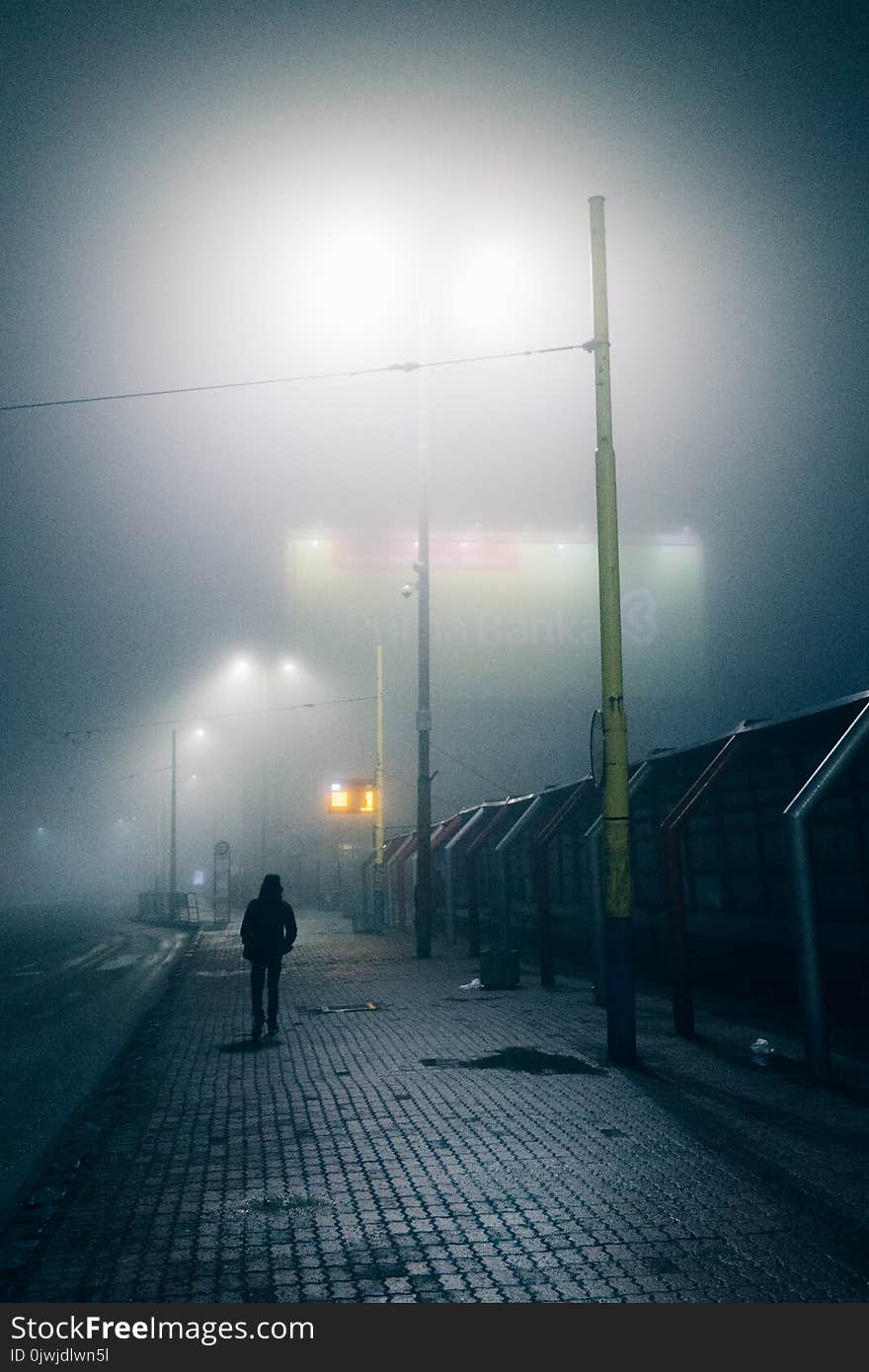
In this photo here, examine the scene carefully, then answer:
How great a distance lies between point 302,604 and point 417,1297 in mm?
47245

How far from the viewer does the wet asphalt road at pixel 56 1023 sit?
23.8 ft

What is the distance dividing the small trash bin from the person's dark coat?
4.31 m

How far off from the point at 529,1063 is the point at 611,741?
9.80 ft

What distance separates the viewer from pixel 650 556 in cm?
5291

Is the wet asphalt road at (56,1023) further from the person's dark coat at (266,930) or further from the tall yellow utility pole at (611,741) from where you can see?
the tall yellow utility pole at (611,741)

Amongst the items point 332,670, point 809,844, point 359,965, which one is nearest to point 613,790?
point 809,844

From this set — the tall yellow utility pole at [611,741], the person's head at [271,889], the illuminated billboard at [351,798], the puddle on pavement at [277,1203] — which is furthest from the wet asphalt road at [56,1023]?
the illuminated billboard at [351,798]

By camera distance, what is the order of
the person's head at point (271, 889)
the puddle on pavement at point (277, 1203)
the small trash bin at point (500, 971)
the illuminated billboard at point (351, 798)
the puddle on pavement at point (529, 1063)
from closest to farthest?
1. the puddle on pavement at point (277, 1203)
2. the puddle on pavement at point (529, 1063)
3. the person's head at point (271, 889)
4. the small trash bin at point (500, 971)
5. the illuminated billboard at point (351, 798)

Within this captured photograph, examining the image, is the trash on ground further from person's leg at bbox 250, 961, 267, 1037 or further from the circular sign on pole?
person's leg at bbox 250, 961, 267, 1037

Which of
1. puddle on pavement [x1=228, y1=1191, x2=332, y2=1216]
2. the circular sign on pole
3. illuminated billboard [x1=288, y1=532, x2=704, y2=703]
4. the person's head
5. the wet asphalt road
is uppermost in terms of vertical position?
illuminated billboard [x1=288, y1=532, x2=704, y2=703]

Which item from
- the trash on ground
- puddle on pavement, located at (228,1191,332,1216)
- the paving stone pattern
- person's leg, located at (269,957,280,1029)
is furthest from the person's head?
puddle on pavement, located at (228,1191,332,1216)

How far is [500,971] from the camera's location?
1439cm

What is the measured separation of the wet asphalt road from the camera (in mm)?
7257

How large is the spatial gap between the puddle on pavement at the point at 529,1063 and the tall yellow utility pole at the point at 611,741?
38 cm
